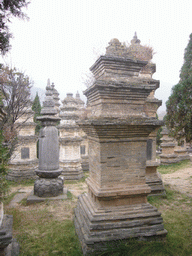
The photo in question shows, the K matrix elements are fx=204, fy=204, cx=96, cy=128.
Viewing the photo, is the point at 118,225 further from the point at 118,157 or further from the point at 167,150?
the point at 167,150

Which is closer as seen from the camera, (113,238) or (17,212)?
(113,238)

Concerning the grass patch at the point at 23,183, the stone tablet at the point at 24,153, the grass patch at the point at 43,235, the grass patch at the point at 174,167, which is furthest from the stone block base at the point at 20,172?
the grass patch at the point at 174,167

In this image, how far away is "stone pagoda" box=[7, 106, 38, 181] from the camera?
12688mm

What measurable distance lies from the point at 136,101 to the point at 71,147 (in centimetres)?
895

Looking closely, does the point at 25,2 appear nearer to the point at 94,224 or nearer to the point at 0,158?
the point at 0,158

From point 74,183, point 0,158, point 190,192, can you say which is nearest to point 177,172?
point 190,192

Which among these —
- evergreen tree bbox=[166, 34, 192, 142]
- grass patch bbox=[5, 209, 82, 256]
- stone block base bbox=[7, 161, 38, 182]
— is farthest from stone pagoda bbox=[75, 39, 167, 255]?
stone block base bbox=[7, 161, 38, 182]

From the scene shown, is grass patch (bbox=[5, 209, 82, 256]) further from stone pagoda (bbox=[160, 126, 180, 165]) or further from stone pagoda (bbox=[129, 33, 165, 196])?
stone pagoda (bbox=[160, 126, 180, 165])

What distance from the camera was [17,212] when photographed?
739 centimetres

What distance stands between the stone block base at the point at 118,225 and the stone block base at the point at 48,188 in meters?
4.02

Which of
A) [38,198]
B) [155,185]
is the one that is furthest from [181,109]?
[38,198]

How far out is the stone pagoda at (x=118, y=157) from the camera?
4.67 meters

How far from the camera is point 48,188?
8742 mm

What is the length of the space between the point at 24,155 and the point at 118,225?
32.5 ft
